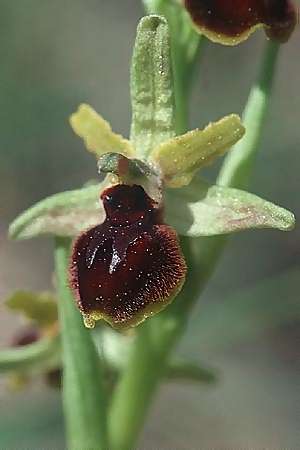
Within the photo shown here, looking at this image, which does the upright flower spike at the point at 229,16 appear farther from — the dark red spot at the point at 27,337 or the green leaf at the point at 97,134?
the dark red spot at the point at 27,337

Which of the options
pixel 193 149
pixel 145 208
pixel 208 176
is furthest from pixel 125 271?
pixel 208 176

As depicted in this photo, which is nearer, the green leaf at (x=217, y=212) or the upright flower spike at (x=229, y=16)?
the green leaf at (x=217, y=212)

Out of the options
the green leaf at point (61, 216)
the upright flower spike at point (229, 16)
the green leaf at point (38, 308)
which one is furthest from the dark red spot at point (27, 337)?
the upright flower spike at point (229, 16)

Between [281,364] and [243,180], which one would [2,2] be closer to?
[281,364]

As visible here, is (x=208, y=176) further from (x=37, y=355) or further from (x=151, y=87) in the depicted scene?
(x=151, y=87)

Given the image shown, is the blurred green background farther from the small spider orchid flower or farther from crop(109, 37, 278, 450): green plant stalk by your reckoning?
the small spider orchid flower

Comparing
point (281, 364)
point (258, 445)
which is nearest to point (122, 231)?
point (258, 445)

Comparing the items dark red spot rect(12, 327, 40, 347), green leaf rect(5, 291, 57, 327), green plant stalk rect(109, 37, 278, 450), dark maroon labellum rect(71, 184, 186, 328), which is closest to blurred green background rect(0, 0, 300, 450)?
dark red spot rect(12, 327, 40, 347)
